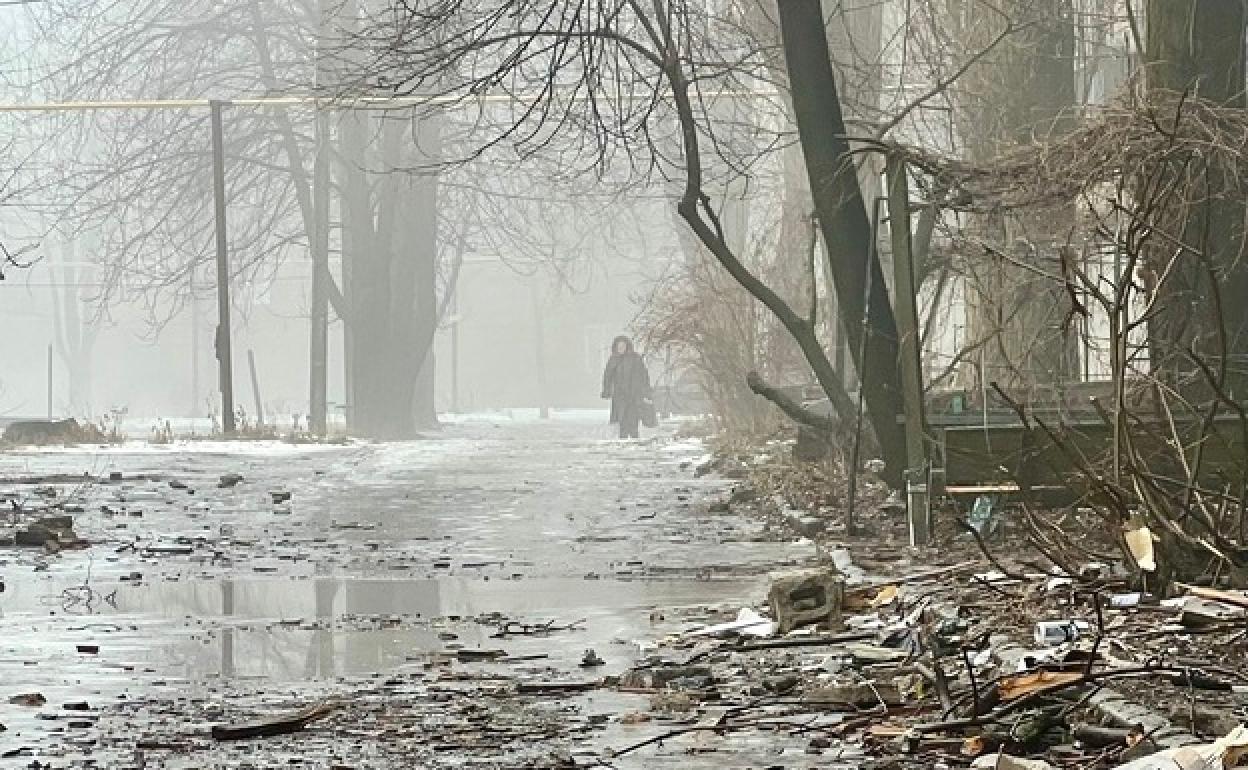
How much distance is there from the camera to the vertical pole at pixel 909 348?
Answer: 508 inches

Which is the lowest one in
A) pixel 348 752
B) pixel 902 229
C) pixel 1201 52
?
pixel 348 752

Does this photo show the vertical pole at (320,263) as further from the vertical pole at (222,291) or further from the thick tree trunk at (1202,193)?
the thick tree trunk at (1202,193)

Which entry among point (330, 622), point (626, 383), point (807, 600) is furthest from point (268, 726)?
point (626, 383)

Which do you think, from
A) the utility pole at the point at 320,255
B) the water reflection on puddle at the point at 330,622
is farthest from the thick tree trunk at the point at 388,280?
the water reflection on puddle at the point at 330,622

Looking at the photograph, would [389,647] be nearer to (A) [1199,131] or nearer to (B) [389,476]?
(A) [1199,131]

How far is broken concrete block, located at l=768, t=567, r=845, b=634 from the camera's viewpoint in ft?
30.2

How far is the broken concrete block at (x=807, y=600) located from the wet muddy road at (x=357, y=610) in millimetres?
529

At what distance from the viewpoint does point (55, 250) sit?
101875 millimetres

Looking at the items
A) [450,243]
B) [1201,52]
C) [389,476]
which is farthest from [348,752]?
[450,243]

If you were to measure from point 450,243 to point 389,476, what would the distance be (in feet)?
77.0

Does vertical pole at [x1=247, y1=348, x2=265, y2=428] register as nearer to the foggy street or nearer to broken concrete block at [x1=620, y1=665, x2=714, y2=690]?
the foggy street

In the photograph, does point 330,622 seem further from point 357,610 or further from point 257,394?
point 257,394

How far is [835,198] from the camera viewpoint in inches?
591

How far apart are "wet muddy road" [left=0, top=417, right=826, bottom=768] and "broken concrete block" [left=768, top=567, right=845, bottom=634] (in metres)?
0.53
